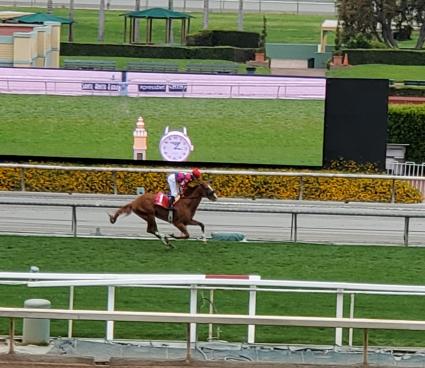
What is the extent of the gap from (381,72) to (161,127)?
16.0 meters

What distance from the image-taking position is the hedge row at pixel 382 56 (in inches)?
1490

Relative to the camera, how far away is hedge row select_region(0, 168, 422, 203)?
67.7 feet

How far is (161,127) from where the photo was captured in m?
20.8

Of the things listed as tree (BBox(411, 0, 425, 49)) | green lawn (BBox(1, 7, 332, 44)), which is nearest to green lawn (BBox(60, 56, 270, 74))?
green lawn (BBox(1, 7, 332, 44))

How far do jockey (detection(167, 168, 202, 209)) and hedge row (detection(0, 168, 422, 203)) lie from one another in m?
5.42

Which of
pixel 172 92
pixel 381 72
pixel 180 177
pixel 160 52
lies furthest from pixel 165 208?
pixel 160 52

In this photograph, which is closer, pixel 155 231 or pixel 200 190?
pixel 200 190

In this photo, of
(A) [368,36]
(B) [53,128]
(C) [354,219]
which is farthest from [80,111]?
(A) [368,36]

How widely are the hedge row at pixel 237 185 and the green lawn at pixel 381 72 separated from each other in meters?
13.9

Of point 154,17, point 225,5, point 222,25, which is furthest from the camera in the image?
point 225,5

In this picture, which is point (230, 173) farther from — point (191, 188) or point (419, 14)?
point (419, 14)

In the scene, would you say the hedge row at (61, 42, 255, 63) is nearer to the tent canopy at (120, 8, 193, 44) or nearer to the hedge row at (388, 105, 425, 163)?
the tent canopy at (120, 8, 193, 44)

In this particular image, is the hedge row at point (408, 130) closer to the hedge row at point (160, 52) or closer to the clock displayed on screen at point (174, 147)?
the clock displayed on screen at point (174, 147)

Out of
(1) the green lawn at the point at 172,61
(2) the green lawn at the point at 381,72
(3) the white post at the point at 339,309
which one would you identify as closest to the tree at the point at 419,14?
(2) the green lawn at the point at 381,72
